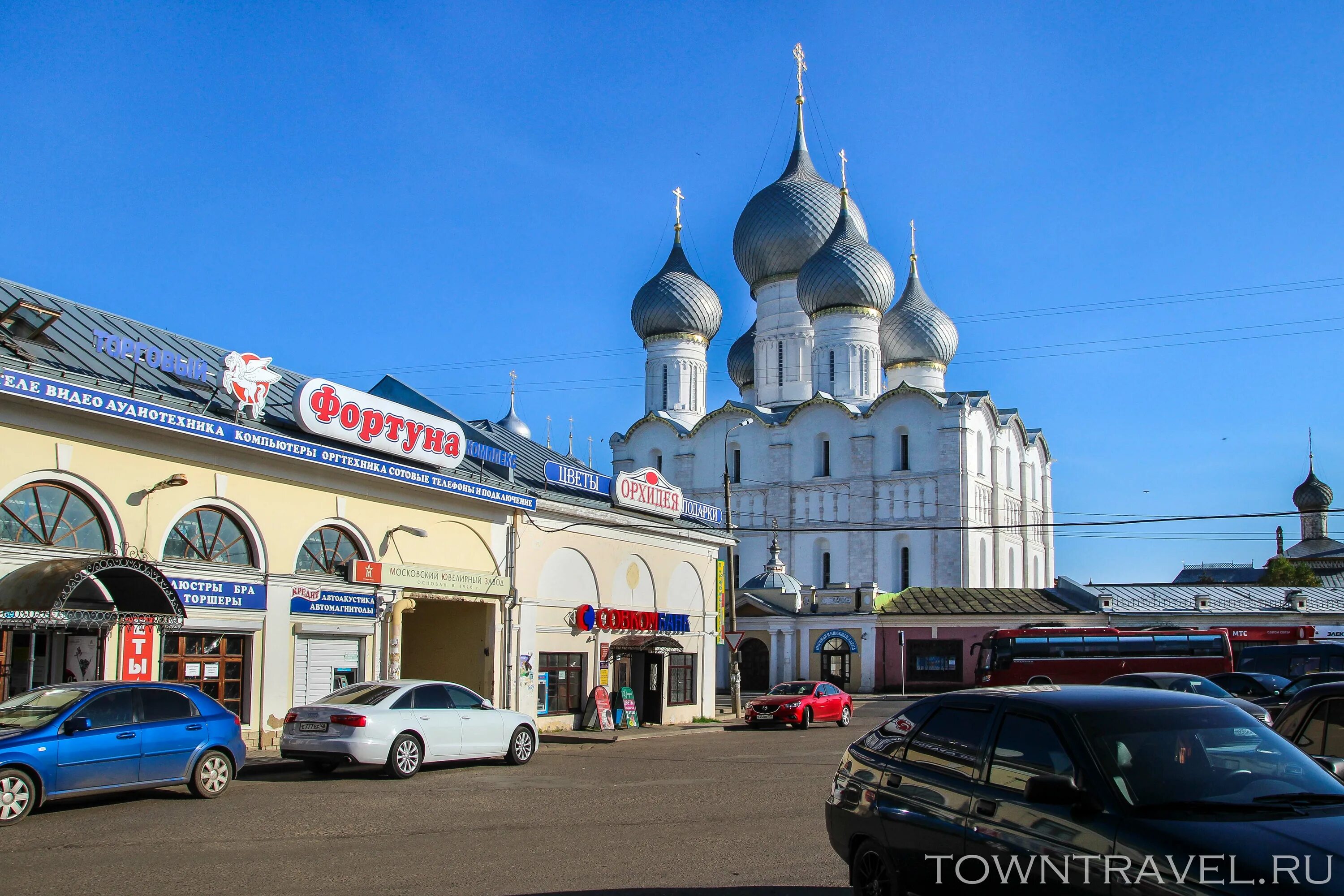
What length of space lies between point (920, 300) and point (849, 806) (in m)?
58.0

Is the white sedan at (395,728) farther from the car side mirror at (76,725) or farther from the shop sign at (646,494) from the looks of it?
the shop sign at (646,494)

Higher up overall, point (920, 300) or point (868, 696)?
point (920, 300)

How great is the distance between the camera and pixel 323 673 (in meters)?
20.8

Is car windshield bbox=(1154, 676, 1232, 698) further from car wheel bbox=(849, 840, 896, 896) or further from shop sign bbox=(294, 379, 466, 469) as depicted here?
car wheel bbox=(849, 840, 896, 896)

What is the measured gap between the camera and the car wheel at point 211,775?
13.1 metres

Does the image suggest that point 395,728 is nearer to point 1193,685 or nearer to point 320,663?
point 320,663

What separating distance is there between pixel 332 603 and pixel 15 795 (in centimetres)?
973

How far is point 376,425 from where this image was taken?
72.3 feet

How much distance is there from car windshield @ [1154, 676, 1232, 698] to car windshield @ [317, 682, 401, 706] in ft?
43.5

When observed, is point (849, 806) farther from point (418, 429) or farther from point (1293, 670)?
point (1293, 670)

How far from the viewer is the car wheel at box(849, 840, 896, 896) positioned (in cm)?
696

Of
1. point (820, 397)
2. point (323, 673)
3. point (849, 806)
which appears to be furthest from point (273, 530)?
point (820, 397)

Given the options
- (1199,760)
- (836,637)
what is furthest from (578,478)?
(836,637)

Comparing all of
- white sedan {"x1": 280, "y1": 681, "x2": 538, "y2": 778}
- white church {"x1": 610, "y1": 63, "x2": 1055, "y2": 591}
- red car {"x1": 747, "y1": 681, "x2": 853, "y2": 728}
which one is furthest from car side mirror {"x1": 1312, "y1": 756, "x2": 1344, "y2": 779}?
white church {"x1": 610, "y1": 63, "x2": 1055, "y2": 591}
